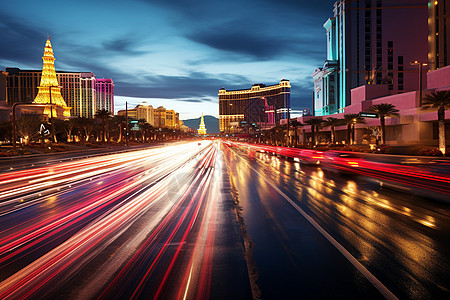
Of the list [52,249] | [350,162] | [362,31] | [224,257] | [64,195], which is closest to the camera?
[224,257]

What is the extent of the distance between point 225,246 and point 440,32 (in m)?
110

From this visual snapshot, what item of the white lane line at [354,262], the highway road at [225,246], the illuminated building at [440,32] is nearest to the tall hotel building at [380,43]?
the illuminated building at [440,32]

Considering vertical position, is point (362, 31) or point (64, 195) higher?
point (362, 31)

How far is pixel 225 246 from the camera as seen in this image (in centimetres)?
671

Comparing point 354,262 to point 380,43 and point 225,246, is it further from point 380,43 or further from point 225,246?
point 380,43

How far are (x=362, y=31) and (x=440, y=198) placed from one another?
400 ft

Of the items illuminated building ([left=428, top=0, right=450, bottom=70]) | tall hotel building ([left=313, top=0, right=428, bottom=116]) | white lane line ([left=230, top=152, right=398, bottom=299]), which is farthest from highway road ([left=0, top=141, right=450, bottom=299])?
tall hotel building ([left=313, top=0, right=428, bottom=116])

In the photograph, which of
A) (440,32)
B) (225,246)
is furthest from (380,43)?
(225,246)

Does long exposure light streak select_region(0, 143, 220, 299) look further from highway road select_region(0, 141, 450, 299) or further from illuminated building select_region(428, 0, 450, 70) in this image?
illuminated building select_region(428, 0, 450, 70)

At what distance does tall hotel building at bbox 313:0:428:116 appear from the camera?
113312 millimetres

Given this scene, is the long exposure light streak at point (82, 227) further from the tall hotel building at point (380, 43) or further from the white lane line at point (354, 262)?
the tall hotel building at point (380, 43)

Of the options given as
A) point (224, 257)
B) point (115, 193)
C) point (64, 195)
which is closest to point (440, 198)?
point (224, 257)

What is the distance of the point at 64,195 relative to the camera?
520 inches

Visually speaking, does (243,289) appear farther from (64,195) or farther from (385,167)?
(385,167)
